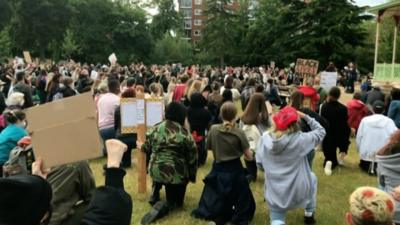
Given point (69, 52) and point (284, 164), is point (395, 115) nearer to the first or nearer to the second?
point (284, 164)

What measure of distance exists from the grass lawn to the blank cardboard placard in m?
1.26

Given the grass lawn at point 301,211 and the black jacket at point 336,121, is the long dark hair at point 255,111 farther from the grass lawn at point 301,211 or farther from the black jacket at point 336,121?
the black jacket at point 336,121

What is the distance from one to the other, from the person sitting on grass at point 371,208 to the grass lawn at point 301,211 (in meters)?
4.19

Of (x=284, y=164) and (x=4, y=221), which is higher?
(x=4, y=221)

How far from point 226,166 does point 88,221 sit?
3.93 meters

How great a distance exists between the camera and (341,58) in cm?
4334

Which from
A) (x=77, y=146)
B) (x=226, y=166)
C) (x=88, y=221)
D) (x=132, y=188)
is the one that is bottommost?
(x=132, y=188)

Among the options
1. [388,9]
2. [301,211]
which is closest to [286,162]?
[301,211]

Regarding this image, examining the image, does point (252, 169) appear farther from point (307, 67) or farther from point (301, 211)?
point (307, 67)

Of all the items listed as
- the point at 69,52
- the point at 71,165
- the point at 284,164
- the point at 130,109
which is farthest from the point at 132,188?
the point at 69,52

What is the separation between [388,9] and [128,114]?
22.3 m

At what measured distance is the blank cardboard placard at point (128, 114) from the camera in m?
8.56

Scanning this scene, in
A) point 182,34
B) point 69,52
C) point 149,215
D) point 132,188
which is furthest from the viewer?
point 182,34

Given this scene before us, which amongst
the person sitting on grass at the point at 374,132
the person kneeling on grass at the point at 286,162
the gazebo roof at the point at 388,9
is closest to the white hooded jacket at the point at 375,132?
the person sitting on grass at the point at 374,132
